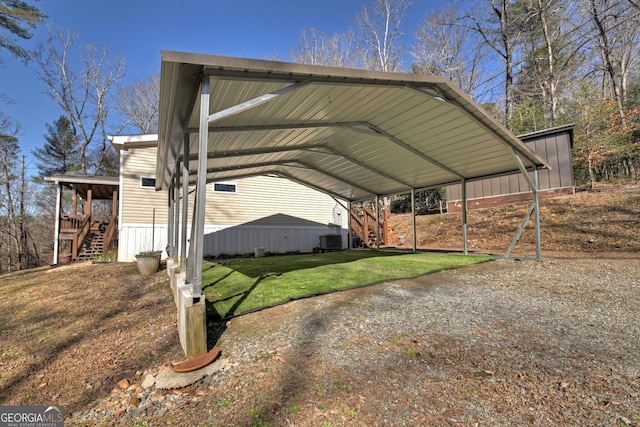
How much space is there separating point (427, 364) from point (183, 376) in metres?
2.21

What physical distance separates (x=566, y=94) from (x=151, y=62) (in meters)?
29.2

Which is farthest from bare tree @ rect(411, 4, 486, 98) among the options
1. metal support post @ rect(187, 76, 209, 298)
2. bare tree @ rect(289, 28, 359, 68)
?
metal support post @ rect(187, 76, 209, 298)

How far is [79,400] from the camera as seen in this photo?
2.56 metres

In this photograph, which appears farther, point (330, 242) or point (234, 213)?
point (330, 242)

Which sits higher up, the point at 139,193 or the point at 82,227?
the point at 139,193

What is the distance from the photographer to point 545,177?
12.9 meters

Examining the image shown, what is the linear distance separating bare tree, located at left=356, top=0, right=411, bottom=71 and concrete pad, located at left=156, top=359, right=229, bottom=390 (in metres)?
20.0

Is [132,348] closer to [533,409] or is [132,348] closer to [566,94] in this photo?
[533,409]

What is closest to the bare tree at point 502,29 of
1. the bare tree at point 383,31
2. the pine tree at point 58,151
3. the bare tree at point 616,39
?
the bare tree at point 616,39

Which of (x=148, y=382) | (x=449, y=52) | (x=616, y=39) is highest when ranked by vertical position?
(x=449, y=52)

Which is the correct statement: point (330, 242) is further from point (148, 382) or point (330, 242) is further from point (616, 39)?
point (616, 39)

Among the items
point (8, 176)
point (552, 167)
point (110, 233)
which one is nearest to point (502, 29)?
point (552, 167)

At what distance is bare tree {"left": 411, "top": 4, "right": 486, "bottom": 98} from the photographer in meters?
19.4

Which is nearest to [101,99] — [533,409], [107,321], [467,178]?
[107,321]
